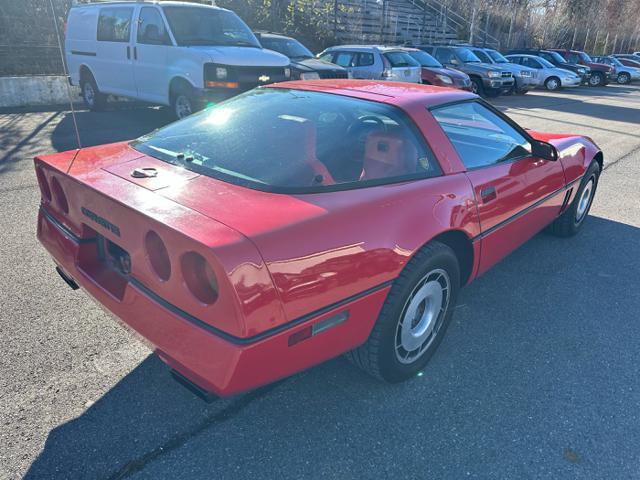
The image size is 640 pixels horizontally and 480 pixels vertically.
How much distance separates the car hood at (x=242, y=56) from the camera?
751cm

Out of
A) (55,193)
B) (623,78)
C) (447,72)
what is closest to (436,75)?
(447,72)

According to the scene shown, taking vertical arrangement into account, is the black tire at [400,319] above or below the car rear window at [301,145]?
below

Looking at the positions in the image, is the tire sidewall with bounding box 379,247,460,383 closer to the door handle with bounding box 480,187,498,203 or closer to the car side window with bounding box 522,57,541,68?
the door handle with bounding box 480,187,498,203

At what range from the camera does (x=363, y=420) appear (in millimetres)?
2244

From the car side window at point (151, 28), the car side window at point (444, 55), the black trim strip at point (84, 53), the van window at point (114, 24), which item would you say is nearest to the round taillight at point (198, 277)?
the car side window at point (151, 28)

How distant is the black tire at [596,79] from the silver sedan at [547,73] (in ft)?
15.8

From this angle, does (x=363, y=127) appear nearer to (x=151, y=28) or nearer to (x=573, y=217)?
(x=573, y=217)

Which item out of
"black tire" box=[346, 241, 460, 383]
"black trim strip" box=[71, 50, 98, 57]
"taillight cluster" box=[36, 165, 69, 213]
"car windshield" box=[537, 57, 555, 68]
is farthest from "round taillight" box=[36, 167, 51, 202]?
"car windshield" box=[537, 57, 555, 68]

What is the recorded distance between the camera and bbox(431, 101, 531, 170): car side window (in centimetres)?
288

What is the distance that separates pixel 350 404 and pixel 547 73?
22216 mm

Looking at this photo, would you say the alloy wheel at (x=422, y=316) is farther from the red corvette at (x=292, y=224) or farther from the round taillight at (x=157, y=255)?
the round taillight at (x=157, y=255)

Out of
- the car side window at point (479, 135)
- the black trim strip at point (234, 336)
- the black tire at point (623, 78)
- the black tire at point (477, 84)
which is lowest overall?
the black tire at point (623, 78)

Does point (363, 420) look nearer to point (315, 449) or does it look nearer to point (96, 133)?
point (315, 449)

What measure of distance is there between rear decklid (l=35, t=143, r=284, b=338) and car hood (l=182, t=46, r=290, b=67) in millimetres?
5448
